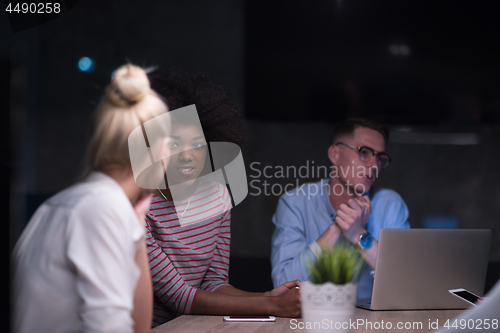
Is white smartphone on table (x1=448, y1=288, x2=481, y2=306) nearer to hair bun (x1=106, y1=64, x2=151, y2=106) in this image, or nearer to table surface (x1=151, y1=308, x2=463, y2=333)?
table surface (x1=151, y1=308, x2=463, y2=333)

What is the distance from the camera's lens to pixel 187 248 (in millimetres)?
1627

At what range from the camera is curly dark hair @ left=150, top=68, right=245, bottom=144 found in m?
1.78

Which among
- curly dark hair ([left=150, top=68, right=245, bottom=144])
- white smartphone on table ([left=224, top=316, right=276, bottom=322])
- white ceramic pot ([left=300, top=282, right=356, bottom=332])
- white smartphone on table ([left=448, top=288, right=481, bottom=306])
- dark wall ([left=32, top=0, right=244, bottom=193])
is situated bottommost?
white smartphone on table ([left=224, top=316, right=276, bottom=322])

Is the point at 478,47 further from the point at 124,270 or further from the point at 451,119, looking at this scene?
the point at 124,270

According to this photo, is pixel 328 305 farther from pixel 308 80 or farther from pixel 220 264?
pixel 308 80

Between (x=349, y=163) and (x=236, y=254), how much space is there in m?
1.43

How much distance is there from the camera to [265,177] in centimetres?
329

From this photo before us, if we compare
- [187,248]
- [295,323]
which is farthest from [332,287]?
[187,248]

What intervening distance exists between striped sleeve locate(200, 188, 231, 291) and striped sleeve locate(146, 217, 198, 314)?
9.7 inches

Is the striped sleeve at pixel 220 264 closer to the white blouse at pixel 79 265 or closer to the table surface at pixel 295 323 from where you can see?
the table surface at pixel 295 323

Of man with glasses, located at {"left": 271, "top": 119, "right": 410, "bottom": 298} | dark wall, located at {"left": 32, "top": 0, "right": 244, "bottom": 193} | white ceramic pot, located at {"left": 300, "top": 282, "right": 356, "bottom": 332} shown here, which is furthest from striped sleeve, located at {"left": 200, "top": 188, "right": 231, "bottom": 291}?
dark wall, located at {"left": 32, "top": 0, "right": 244, "bottom": 193}

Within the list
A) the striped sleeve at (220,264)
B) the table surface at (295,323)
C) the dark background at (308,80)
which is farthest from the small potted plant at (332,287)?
the dark background at (308,80)

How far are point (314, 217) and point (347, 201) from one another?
0.19 m

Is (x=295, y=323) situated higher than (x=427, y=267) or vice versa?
(x=427, y=267)
